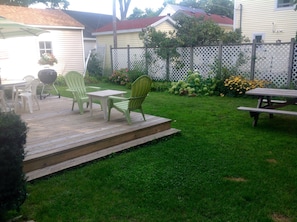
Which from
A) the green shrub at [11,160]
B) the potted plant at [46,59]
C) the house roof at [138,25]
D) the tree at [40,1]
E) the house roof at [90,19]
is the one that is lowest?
the green shrub at [11,160]

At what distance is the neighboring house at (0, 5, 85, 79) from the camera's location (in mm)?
11334

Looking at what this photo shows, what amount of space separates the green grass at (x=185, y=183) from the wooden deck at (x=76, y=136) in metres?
0.16

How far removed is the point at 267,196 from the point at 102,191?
167 centimetres

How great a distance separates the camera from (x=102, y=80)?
12633 millimetres

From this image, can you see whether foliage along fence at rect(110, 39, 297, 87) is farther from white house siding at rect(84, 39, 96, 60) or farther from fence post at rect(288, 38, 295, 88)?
white house siding at rect(84, 39, 96, 60)

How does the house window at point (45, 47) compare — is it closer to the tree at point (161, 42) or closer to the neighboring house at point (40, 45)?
the neighboring house at point (40, 45)

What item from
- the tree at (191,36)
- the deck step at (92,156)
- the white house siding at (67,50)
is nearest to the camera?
the deck step at (92,156)

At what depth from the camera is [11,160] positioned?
2072 millimetres

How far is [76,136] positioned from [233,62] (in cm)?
650

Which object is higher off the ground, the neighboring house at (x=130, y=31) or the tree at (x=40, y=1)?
the tree at (x=40, y=1)

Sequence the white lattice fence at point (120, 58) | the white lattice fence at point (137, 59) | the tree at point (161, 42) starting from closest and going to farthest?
the tree at point (161, 42) → the white lattice fence at point (137, 59) → the white lattice fence at point (120, 58)

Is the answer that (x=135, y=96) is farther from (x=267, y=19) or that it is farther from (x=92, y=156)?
(x=267, y=19)

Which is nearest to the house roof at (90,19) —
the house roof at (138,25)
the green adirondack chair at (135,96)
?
the house roof at (138,25)

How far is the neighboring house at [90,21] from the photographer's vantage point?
59.3ft
